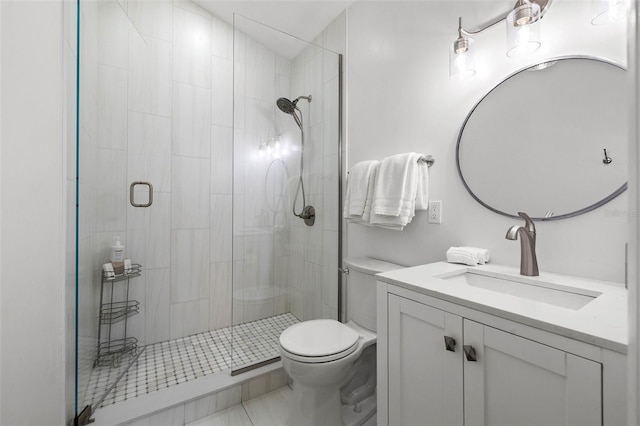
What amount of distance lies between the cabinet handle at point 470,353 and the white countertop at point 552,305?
114 millimetres

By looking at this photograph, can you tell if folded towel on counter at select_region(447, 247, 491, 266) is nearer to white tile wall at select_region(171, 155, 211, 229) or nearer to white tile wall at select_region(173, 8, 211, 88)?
white tile wall at select_region(171, 155, 211, 229)

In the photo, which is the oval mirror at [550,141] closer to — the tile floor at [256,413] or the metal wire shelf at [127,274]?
the tile floor at [256,413]

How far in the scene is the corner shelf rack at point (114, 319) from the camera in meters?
1.66

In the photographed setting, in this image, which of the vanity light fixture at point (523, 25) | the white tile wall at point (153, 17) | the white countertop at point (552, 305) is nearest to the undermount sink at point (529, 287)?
the white countertop at point (552, 305)

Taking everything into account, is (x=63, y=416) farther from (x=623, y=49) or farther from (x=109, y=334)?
(x=623, y=49)

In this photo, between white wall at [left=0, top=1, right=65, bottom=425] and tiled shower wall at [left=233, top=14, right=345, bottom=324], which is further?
tiled shower wall at [left=233, top=14, right=345, bottom=324]

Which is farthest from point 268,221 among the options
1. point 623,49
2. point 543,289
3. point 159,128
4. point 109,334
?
point 623,49

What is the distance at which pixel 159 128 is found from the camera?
2.04 meters

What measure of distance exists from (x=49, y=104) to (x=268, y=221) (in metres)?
1.14

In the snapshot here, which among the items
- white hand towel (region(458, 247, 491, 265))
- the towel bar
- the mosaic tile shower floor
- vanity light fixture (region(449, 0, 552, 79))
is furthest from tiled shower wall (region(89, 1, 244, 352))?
vanity light fixture (region(449, 0, 552, 79))

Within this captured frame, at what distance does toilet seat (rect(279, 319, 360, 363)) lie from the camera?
1.23 m

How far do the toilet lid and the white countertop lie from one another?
18.9 inches

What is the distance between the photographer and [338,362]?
1.25m

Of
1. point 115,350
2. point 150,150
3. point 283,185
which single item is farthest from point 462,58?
point 115,350
